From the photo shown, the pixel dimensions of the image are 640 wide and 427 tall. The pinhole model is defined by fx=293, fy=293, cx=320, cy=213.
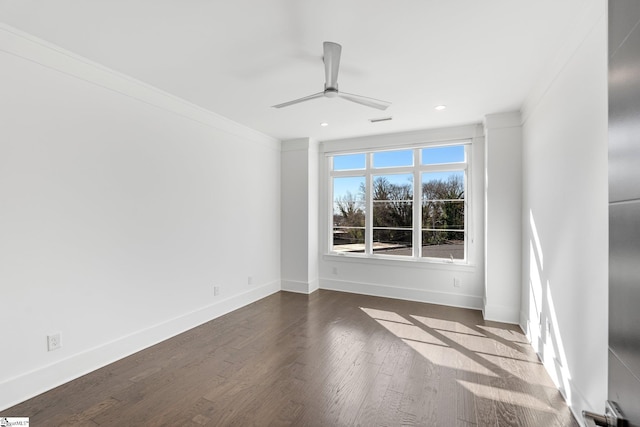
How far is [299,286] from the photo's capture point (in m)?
4.96

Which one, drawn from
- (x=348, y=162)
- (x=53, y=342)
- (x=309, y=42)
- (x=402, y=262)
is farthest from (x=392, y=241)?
(x=53, y=342)

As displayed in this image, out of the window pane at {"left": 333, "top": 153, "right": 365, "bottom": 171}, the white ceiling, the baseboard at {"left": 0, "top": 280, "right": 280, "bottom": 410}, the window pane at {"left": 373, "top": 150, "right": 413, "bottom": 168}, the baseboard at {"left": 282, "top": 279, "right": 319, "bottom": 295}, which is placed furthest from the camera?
the window pane at {"left": 333, "top": 153, "right": 365, "bottom": 171}

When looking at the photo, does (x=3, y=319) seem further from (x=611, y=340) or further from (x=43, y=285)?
(x=611, y=340)

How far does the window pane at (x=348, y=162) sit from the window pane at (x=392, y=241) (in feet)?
3.79

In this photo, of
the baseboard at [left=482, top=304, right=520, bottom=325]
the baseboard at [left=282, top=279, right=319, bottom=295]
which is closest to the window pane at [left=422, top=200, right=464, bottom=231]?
the baseboard at [left=482, top=304, right=520, bottom=325]

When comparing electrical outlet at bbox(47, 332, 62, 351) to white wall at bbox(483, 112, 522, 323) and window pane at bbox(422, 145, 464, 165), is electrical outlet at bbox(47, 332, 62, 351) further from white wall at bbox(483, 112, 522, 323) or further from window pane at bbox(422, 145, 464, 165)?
window pane at bbox(422, 145, 464, 165)

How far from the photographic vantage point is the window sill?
4.33 m

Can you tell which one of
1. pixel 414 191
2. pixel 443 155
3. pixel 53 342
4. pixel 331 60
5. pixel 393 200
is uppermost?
pixel 331 60

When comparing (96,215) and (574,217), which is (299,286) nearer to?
(96,215)

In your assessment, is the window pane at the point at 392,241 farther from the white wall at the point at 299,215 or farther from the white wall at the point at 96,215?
the white wall at the point at 96,215

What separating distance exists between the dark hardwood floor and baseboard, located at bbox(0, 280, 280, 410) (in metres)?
0.07

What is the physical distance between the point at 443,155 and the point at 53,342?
16.2 feet

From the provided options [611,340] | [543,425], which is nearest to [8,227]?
[611,340]

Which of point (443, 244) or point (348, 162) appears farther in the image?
point (348, 162)
